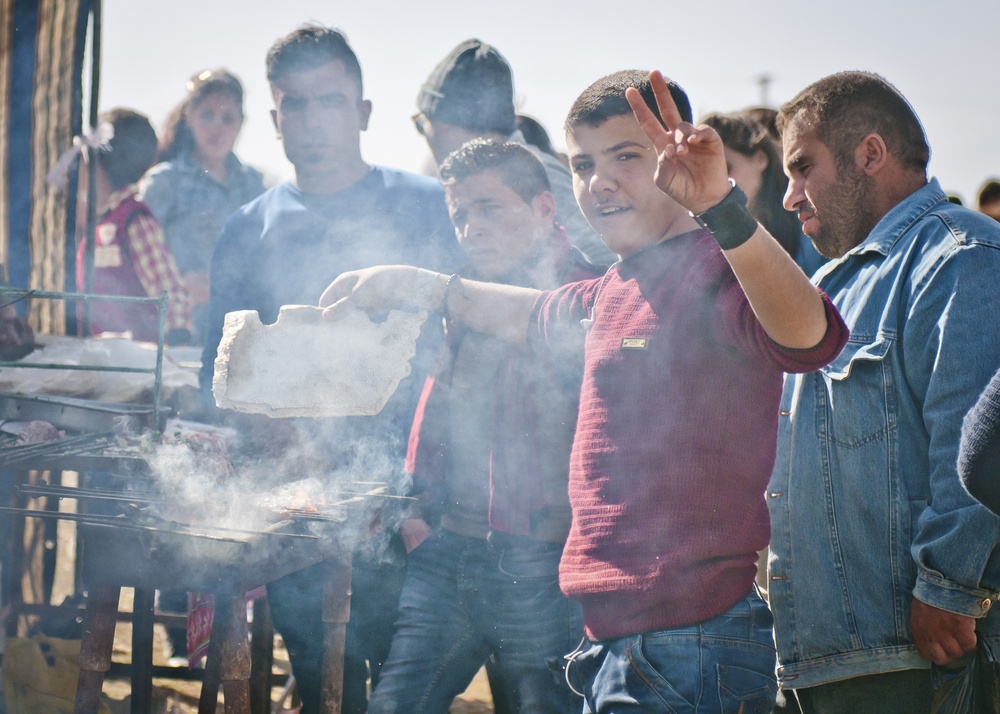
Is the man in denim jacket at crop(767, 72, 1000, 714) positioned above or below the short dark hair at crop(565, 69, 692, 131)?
below

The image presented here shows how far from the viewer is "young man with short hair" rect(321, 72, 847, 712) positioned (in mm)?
1682

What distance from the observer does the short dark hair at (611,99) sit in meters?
2.16

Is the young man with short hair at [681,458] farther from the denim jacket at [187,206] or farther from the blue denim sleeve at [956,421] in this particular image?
the denim jacket at [187,206]

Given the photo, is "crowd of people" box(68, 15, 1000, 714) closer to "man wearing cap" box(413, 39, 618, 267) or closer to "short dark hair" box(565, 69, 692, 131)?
"short dark hair" box(565, 69, 692, 131)

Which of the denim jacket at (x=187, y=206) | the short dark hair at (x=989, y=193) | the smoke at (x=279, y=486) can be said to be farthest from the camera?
the short dark hair at (x=989, y=193)

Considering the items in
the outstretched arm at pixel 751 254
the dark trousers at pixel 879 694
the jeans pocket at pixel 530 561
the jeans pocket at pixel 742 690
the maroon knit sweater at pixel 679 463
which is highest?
the outstretched arm at pixel 751 254

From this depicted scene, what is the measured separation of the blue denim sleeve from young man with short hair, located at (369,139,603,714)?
1.08m

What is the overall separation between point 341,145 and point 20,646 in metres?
2.71

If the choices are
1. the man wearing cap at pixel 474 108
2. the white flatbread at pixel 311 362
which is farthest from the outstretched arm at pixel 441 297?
the man wearing cap at pixel 474 108

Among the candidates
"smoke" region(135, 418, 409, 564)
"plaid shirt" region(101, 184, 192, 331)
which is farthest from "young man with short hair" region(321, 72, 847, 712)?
"plaid shirt" region(101, 184, 192, 331)

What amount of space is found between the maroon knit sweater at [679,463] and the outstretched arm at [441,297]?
2.11 ft

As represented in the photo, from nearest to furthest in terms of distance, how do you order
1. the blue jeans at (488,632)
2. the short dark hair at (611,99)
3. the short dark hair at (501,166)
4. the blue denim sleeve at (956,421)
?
1. the blue denim sleeve at (956,421)
2. the short dark hair at (611,99)
3. the blue jeans at (488,632)
4. the short dark hair at (501,166)

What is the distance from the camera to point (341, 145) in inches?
157

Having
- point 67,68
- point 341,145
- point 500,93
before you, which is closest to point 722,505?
point 341,145
